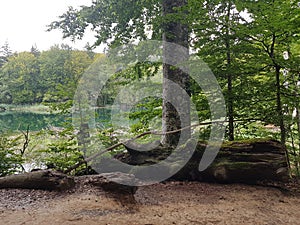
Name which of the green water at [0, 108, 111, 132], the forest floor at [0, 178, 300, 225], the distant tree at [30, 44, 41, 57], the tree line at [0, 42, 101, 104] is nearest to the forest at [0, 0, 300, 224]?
the forest floor at [0, 178, 300, 225]

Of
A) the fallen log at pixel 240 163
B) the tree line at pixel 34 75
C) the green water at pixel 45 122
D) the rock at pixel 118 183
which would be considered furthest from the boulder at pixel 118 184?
the tree line at pixel 34 75

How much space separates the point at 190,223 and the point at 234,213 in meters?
0.63

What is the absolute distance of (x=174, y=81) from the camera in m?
4.66

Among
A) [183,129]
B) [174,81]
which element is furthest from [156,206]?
[174,81]

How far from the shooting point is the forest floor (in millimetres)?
2313

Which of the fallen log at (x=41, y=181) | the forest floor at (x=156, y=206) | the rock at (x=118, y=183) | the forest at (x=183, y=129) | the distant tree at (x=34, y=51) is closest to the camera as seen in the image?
the forest floor at (x=156, y=206)

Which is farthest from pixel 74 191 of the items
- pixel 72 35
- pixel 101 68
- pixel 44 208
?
pixel 101 68

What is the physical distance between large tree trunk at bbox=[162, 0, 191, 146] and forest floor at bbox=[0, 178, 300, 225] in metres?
1.44

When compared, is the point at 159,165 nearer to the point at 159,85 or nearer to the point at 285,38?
the point at 159,85

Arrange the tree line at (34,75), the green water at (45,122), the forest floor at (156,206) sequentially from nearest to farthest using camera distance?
the forest floor at (156,206), the green water at (45,122), the tree line at (34,75)

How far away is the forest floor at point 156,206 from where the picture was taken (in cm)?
231

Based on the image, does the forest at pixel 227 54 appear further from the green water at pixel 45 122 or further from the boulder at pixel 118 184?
the boulder at pixel 118 184

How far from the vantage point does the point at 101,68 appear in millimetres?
8172

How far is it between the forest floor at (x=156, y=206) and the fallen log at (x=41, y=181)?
91mm
